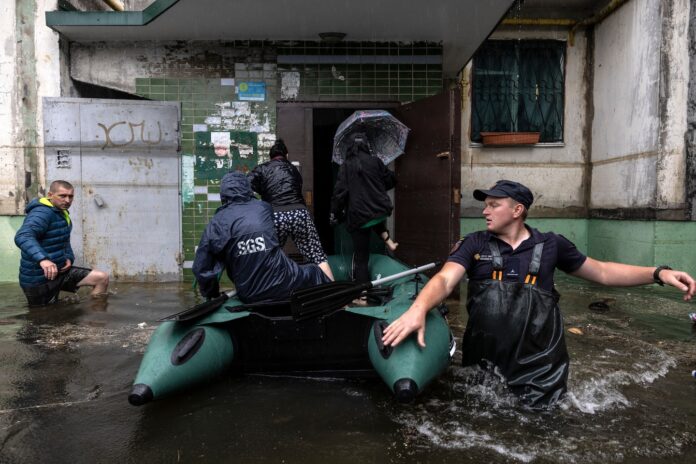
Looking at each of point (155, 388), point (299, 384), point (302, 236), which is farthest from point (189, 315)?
point (302, 236)

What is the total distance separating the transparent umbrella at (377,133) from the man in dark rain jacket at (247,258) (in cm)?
265

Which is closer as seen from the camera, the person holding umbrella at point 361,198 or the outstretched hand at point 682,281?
the outstretched hand at point 682,281

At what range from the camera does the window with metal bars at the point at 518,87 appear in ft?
26.1

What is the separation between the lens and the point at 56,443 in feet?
8.26

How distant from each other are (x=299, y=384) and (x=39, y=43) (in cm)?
590

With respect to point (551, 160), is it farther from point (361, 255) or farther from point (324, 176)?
point (361, 255)

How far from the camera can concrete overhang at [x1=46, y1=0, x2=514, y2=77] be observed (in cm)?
564

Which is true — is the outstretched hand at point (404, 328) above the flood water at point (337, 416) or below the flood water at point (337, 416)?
above

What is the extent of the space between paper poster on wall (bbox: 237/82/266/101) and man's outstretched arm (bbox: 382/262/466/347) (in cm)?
466

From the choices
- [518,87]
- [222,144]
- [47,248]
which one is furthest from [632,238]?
[47,248]

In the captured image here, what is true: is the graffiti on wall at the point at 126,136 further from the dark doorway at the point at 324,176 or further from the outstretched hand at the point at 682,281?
the outstretched hand at the point at 682,281

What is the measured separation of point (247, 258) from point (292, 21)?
371 cm

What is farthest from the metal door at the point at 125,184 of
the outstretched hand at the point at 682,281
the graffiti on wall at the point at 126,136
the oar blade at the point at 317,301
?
the outstretched hand at the point at 682,281

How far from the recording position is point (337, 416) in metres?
2.82
